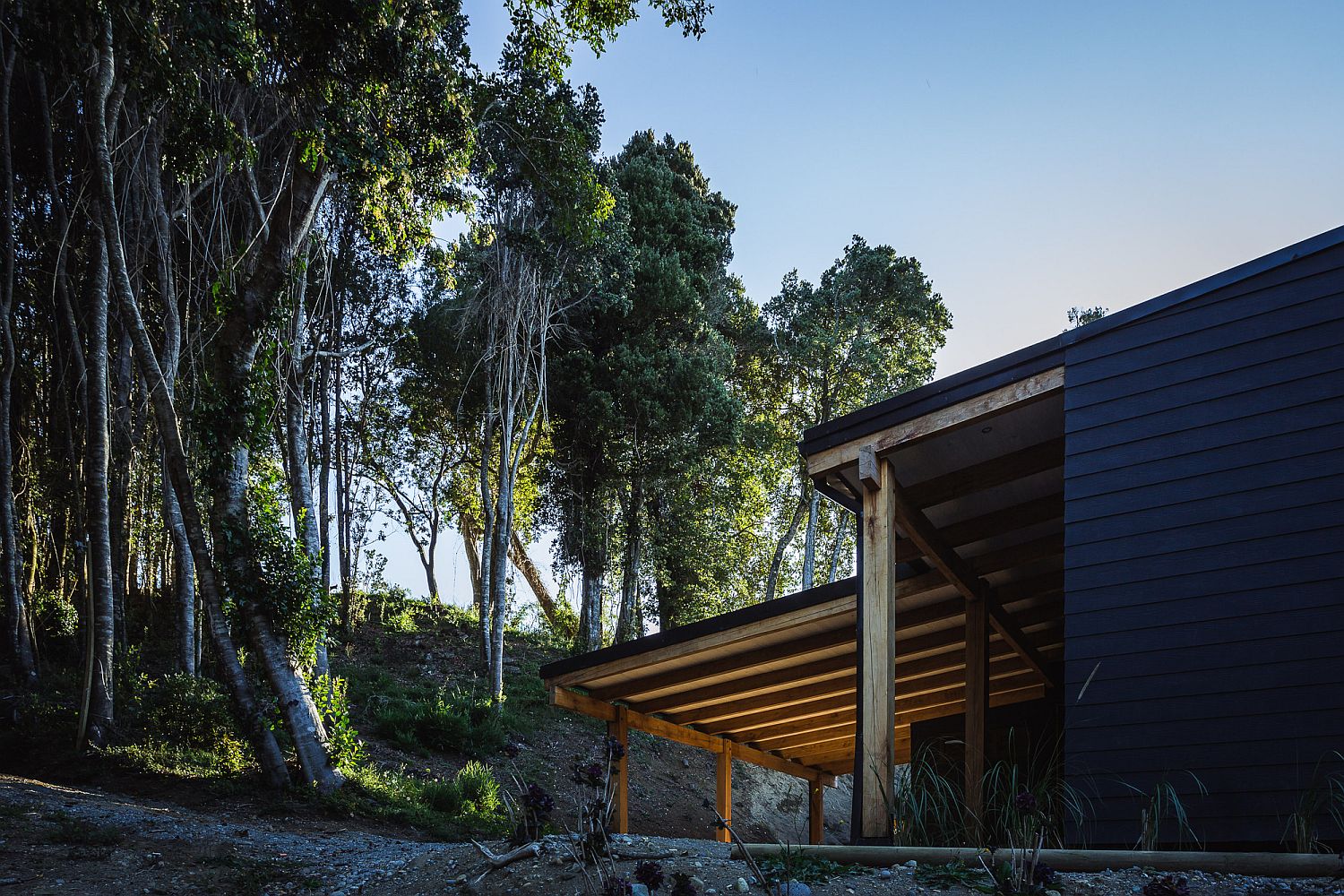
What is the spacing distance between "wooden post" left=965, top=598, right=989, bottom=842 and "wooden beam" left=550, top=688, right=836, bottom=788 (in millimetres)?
3155

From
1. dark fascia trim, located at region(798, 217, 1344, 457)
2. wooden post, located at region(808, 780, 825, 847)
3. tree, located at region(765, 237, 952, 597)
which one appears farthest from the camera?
tree, located at region(765, 237, 952, 597)

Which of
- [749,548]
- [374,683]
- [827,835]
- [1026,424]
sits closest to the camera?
[1026,424]

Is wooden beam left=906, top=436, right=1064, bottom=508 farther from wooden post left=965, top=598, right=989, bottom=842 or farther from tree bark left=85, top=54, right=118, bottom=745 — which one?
tree bark left=85, top=54, right=118, bottom=745

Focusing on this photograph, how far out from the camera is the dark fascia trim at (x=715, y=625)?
632 cm

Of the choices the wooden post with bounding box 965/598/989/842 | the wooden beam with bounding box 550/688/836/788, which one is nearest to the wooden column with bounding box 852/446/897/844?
the wooden post with bounding box 965/598/989/842

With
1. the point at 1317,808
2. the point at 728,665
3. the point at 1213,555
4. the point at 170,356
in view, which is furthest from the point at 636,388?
the point at 1317,808

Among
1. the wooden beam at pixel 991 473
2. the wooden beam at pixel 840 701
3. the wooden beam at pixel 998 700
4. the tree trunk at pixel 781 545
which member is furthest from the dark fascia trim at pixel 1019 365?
the tree trunk at pixel 781 545

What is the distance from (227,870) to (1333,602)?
5.53 m

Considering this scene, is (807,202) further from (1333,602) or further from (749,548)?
(749,548)

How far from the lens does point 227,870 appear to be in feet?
15.9

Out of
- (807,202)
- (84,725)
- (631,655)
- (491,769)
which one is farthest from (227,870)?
(807,202)

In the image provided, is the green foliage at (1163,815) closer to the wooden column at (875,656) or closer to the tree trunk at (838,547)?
the wooden column at (875,656)

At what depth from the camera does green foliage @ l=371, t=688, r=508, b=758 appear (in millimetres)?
11062

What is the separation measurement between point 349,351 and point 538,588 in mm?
10438
